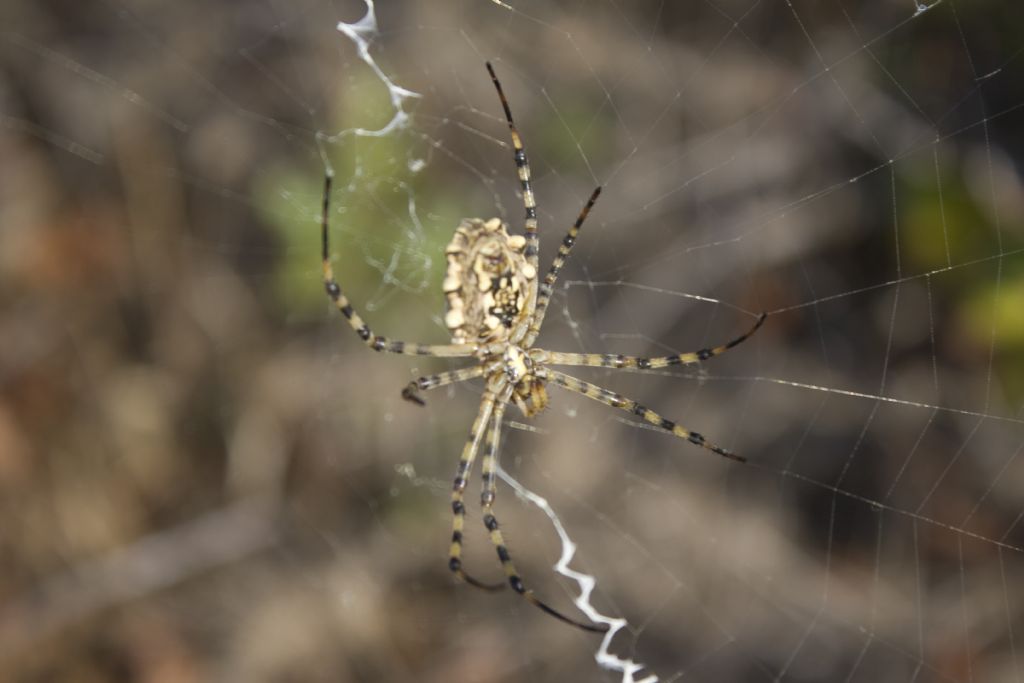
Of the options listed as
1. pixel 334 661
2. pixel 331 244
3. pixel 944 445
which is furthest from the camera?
pixel 334 661

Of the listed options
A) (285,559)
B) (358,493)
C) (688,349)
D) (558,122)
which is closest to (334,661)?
(285,559)

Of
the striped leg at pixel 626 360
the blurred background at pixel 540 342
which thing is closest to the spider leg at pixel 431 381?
the striped leg at pixel 626 360

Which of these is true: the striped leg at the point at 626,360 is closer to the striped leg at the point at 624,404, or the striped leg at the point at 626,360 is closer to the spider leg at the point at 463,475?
the striped leg at the point at 624,404

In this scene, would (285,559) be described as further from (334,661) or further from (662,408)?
(662,408)

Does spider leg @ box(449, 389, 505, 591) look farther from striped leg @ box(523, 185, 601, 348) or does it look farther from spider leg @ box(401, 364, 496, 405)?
striped leg @ box(523, 185, 601, 348)

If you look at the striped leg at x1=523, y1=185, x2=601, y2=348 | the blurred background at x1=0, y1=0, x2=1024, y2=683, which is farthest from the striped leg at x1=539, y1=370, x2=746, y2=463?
the blurred background at x1=0, y1=0, x2=1024, y2=683

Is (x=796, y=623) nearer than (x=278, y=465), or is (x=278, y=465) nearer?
(x=796, y=623)
